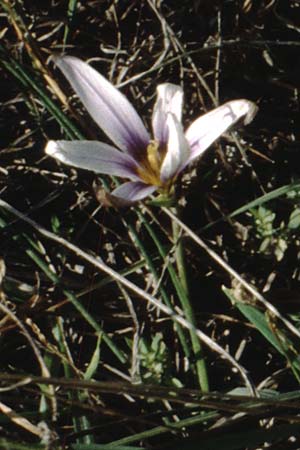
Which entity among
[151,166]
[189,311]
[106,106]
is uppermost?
[106,106]

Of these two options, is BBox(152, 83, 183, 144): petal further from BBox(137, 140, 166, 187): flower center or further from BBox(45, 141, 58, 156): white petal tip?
BBox(45, 141, 58, 156): white petal tip

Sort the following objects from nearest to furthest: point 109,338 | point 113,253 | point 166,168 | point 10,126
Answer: point 166,168 < point 109,338 < point 113,253 < point 10,126

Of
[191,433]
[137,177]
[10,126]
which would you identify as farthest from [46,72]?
[191,433]

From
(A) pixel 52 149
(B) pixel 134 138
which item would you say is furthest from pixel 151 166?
(A) pixel 52 149

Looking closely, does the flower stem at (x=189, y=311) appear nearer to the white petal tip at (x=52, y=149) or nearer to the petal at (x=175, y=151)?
the petal at (x=175, y=151)

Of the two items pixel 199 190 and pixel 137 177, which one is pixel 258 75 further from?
pixel 137 177

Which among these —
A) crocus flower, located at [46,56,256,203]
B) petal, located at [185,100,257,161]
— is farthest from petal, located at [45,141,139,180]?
petal, located at [185,100,257,161]

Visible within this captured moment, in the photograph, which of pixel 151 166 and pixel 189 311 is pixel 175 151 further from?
pixel 189 311
